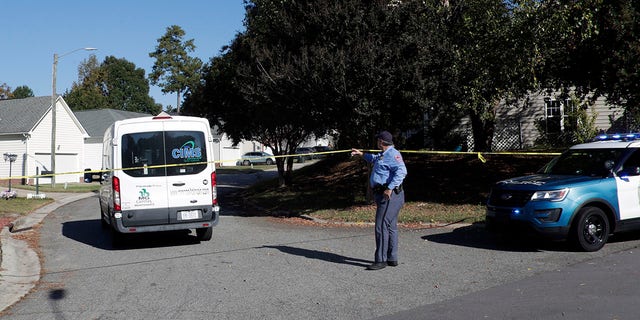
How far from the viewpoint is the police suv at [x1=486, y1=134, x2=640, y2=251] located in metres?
8.88

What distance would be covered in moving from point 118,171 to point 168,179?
0.90 meters

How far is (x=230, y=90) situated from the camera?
75.5 ft

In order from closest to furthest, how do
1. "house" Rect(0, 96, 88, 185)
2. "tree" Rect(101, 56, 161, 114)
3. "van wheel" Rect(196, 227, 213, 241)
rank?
"van wheel" Rect(196, 227, 213, 241) → "house" Rect(0, 96, 88, 185) → "tree" Rect(101, 56, 161, 114)

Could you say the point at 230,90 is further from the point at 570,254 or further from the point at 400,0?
the point at 570,254

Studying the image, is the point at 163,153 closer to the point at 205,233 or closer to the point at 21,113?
the point at 205,233

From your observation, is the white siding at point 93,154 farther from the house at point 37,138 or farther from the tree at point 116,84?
the tree at point 116,84

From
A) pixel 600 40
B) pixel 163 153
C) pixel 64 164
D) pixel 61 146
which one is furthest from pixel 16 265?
pixel 64 164

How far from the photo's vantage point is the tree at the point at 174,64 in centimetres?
7225

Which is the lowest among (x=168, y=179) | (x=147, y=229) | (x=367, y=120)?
(x=147, y=229)

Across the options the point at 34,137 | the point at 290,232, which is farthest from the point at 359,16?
the point at 34,137

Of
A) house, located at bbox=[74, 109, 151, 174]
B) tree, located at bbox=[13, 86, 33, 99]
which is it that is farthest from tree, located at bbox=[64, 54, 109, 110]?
house, located at bbox=[74, 109, 151, 174]

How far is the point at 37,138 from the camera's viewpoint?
1430 inches

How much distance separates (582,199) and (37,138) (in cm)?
3495

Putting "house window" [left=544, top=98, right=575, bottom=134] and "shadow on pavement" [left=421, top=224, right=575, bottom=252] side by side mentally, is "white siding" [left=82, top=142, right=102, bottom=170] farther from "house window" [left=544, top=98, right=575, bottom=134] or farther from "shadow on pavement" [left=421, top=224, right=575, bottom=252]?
"shadow on pavement" [left=421, top=224, right=575, bottom=252]
